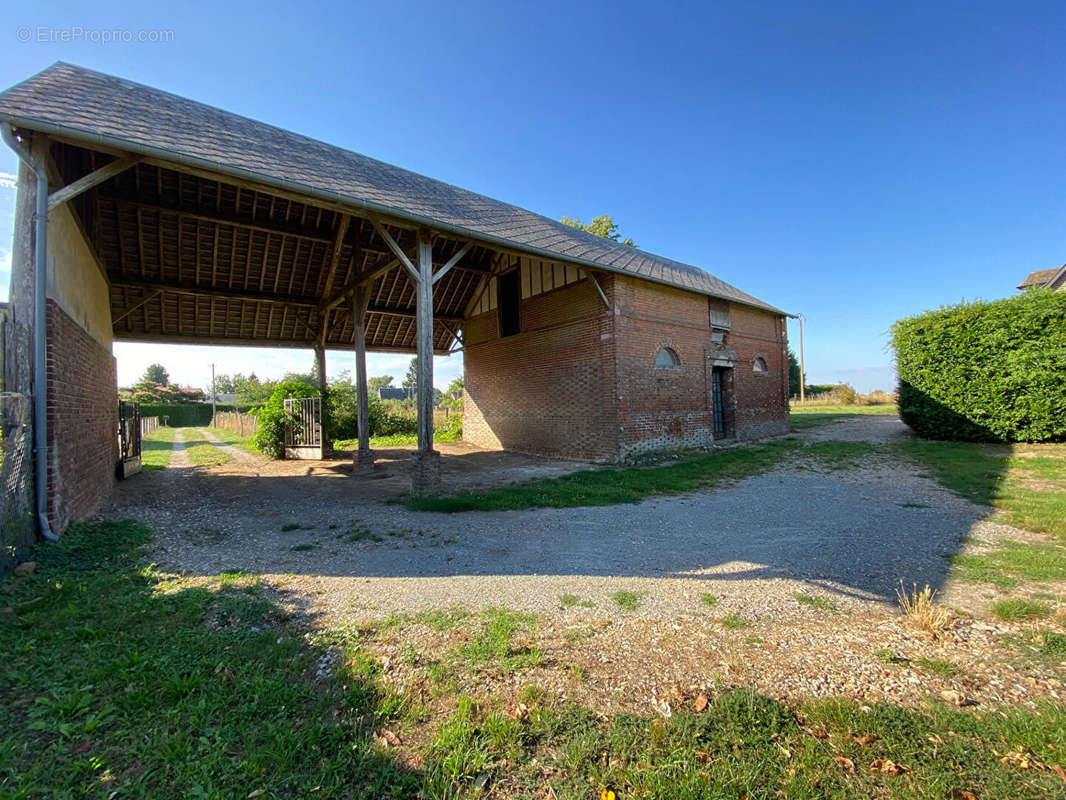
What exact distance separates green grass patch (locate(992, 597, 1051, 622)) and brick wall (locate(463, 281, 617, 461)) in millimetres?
7198

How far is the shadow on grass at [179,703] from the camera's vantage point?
5.48 ft

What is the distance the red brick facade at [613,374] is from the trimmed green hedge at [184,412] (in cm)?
3010

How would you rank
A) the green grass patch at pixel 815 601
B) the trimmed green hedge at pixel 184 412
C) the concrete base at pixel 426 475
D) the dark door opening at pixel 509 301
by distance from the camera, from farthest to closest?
the trimmed green hedge at pixel 184 412
the dark door opening at pixel 509 301
the concrete base at pixel 426 475
the green grass patch at pixel 815 601

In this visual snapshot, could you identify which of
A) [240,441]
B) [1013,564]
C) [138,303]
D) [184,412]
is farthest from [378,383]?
[1013,564]

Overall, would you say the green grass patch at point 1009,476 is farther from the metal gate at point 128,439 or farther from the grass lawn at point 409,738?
the metal gate at point 128,439

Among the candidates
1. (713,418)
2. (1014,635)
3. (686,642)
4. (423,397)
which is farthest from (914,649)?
(713,418)

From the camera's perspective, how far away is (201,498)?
274 inches

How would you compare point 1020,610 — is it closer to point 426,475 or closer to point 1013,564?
point 1013,564

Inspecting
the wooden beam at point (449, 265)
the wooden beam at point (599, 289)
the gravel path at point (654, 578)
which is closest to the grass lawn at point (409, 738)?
the gravel path at point (654, 578)

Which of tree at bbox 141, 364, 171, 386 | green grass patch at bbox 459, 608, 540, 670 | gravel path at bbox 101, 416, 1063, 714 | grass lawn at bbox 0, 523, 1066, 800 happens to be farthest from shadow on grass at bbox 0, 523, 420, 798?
tree at bbox 141, 364, 171, 386

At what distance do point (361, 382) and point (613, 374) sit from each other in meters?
6.08

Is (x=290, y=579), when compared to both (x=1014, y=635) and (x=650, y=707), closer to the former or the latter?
(x=650, y=707)

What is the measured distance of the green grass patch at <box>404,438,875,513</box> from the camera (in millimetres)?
6539

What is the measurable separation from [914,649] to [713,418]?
11151mm
